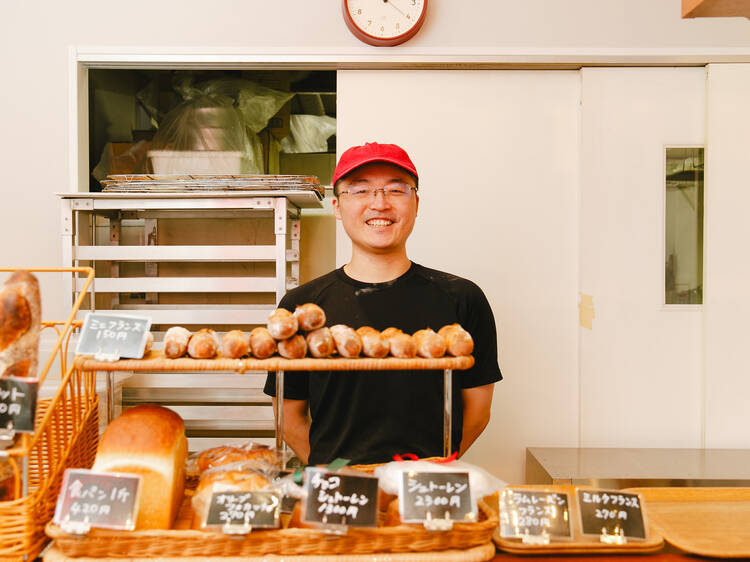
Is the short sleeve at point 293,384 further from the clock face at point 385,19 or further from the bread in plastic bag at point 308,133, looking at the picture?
the bread in plastic bag at point 308,133

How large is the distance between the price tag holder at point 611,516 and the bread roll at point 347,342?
45cm

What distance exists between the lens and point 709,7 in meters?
0.97

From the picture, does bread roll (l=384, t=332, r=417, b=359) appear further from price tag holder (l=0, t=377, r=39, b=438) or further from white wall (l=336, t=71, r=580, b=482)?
white wall (l=336, t=71, r=580, b=482)

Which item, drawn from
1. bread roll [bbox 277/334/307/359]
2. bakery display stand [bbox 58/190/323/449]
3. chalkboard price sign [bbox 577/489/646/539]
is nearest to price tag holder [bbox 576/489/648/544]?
chalkboard price sign [bbox 577/489/646/539]

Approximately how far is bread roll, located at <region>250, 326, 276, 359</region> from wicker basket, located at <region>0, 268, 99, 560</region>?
31 cm

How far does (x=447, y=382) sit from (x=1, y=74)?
2334mm

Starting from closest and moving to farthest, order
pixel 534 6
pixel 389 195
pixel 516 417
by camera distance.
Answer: pixel 389 195 < pixel 534 6 < pixel 516 417

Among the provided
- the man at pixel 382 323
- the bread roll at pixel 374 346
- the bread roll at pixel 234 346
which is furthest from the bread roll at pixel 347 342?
the man at pixel 382 323

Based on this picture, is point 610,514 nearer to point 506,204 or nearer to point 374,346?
point 374,346

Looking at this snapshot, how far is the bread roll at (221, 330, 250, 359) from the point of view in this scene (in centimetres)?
92

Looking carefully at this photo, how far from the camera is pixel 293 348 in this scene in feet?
3.01

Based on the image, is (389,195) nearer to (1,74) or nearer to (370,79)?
(370,79)

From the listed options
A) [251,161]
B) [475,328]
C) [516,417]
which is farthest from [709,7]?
[251,161]

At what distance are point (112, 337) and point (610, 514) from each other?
0.90m
